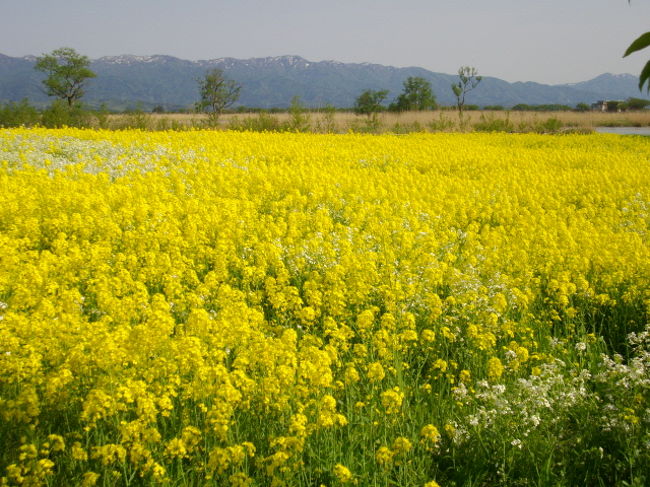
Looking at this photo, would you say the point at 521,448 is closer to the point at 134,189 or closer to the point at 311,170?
the point at 134,189

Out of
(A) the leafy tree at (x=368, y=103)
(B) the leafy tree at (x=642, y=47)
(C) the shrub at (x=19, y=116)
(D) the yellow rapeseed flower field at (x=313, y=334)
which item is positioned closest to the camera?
(B) the leafy tree at (x=642, y=47)

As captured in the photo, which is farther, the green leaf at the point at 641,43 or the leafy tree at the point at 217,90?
the leafy tree at the point at 217,90

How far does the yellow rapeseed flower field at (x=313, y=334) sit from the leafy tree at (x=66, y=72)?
4200cm

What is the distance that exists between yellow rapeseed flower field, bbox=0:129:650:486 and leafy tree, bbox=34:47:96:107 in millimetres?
42003

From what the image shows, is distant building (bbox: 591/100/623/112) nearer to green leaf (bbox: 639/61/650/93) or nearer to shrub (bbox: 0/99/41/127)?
shrub (bbox: 0/99/41/127)

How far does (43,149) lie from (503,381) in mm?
12203

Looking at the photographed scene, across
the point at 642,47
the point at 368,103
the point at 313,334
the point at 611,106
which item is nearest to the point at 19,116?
the point at 313,334

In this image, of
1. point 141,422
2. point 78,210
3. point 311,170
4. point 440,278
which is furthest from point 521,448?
point 311,170

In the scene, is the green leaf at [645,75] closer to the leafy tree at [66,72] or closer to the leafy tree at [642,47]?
the leafy tree at [642,47]

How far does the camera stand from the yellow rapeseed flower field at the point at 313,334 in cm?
300

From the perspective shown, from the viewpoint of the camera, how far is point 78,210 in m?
7.56

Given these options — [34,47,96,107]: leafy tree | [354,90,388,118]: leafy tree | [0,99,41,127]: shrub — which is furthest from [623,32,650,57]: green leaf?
[34,47,96,107]: leafy tree

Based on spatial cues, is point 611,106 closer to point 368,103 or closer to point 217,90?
point 368,103

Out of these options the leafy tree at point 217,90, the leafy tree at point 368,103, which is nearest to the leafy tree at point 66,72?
the leafy tree at point 217,90
